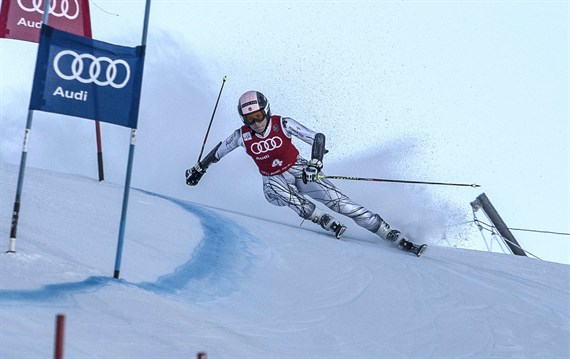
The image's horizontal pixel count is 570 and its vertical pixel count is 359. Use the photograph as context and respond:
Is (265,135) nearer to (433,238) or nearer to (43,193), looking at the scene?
(43,193)

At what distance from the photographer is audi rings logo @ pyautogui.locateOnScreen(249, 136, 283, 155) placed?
7730mm

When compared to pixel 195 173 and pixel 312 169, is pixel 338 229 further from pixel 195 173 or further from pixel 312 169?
pixel 195 173

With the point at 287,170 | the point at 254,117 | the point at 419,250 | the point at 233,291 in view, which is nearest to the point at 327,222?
the point at 287,170

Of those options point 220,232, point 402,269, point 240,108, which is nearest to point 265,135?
point 240,108

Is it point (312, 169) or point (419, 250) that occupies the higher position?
point (312, 169)

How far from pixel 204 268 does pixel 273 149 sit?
2303 mm

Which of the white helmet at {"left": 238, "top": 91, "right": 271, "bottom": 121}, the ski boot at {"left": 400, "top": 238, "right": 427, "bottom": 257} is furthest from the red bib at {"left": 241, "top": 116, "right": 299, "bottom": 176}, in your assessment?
the ski boot at {"left": 400, "top": 238, "right": 427, "bottom": 257}

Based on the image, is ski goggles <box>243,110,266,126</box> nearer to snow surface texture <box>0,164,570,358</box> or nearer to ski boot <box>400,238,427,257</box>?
snow surface texture <box>0,164,570,358</box>

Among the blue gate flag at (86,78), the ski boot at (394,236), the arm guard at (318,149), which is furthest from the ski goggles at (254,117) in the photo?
the blue gate flag at (86,78)

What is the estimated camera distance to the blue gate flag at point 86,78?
4578 mm

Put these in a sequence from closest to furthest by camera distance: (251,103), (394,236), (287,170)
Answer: (251,103), (287,170), (394,236)

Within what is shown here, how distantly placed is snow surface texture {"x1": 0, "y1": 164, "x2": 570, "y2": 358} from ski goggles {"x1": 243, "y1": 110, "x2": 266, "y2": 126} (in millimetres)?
984

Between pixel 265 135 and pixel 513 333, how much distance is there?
3.23 m

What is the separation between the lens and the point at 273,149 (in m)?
7.77
